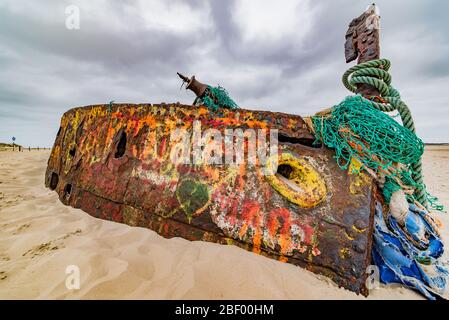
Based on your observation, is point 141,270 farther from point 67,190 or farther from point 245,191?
point 67,190

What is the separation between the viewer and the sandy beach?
133 cm

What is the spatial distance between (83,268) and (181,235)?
0.72 metres

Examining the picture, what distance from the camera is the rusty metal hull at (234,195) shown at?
5.32 feet

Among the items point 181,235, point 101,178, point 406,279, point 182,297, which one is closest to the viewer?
point 182,297

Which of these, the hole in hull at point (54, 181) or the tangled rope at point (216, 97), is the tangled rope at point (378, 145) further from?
the hole in hull at point (54, 181)

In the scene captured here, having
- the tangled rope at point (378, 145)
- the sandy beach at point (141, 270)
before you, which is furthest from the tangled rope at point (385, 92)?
the sandy beach at point (141, 270)

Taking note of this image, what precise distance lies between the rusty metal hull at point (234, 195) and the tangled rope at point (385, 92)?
24.3 inches

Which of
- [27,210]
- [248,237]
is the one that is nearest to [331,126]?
[248,237]

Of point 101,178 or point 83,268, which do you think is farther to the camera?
point 101,178

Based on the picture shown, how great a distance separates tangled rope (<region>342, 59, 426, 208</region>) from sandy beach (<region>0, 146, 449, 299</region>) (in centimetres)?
84

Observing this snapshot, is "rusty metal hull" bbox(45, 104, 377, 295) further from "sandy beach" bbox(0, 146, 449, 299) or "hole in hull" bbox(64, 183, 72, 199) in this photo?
"hole in hull" bbox(64, 183, 72, 199)

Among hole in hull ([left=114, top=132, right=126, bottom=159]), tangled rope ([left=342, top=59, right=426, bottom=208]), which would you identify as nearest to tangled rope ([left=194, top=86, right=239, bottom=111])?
hole in hull ([left=114, top=132, right=126, bottom=159])
